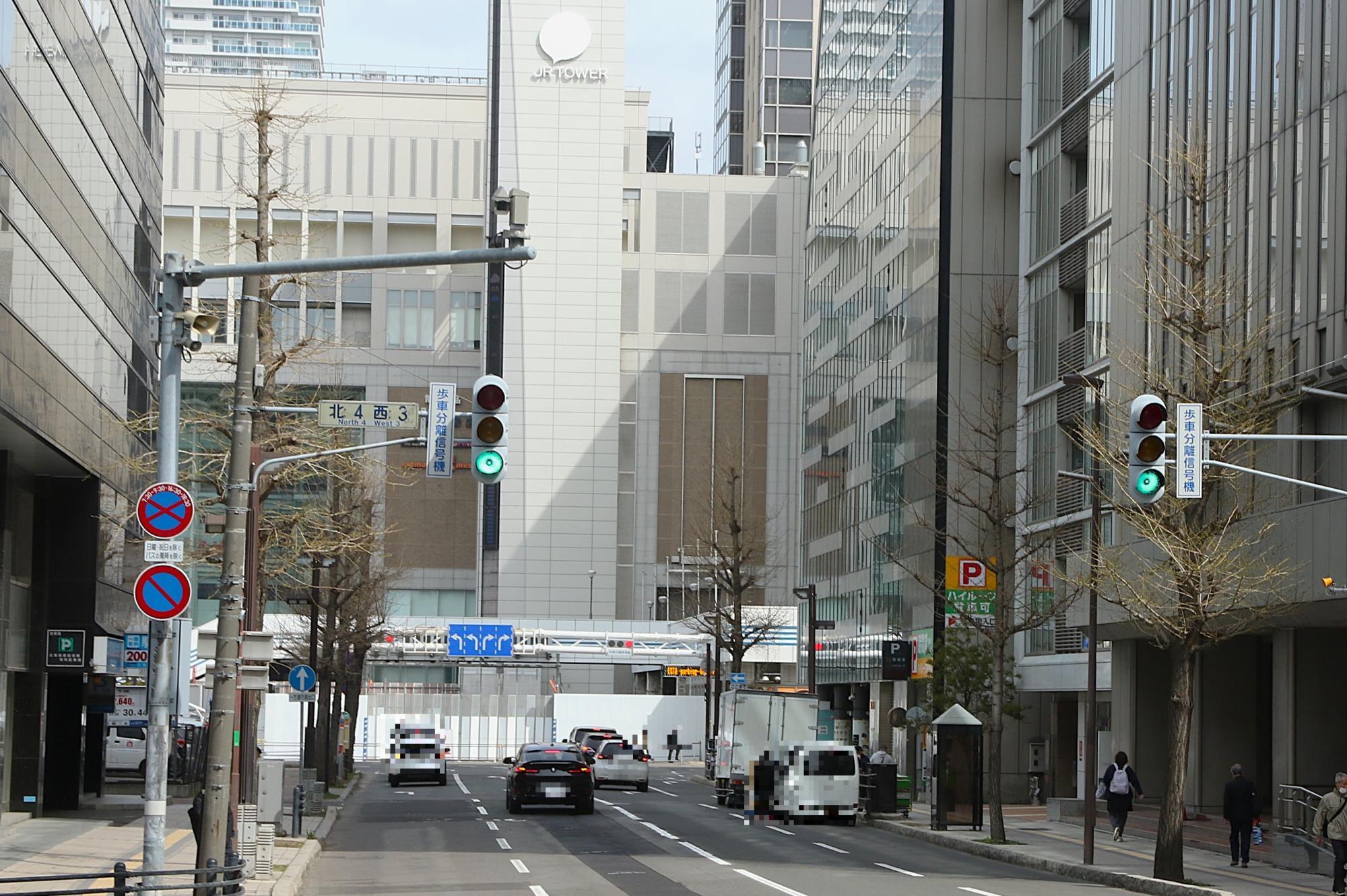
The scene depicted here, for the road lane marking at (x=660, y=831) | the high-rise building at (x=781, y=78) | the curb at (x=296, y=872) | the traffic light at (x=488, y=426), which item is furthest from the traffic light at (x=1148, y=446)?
the high-rise building at (x=781, y=78)

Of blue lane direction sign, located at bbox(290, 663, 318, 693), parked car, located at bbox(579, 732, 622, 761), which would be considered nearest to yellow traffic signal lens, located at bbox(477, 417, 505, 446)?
blue lane direction sign, located at bbox(290, 663, 318, 693)

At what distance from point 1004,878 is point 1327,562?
851cm

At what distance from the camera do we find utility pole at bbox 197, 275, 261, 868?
18.9 metres

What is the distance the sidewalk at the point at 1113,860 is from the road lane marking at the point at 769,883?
18.2ft

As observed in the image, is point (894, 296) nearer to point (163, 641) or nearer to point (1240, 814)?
point (1240, 814)

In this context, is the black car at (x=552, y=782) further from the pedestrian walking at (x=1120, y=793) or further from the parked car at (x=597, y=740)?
the parked car at (x=597, y=740)

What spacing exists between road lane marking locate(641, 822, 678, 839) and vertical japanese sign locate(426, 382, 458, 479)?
14.6m

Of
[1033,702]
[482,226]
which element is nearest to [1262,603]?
[1033,702]

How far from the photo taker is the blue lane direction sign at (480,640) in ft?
264

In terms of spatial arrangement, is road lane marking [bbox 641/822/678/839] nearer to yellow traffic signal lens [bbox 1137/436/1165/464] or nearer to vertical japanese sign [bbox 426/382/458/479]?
vertical japanese sign [bbox 426/382/458/479]

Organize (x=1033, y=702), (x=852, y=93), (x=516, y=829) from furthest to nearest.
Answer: (x=852, y=93) → (x=1033, y=702) → (x=516, y=829)

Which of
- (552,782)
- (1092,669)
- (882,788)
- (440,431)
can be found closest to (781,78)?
(882,788)

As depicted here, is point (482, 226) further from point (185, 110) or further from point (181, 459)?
point (181, 459)

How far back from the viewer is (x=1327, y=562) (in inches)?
1177
